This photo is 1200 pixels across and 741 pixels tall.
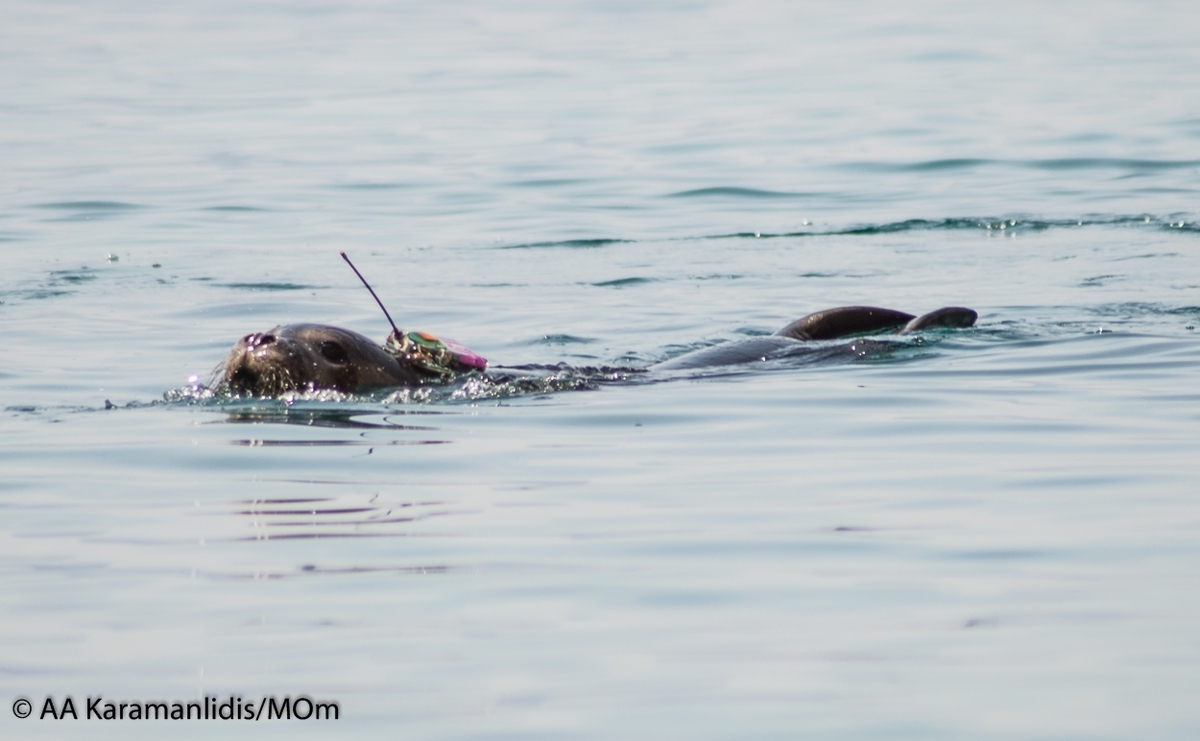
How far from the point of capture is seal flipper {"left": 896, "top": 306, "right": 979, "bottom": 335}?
1036 centimetres

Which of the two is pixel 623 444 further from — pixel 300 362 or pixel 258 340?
pixel 258 340

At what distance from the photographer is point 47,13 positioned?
43688mm

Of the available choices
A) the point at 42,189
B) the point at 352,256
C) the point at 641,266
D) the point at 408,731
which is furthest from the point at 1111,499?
the point at 42,189

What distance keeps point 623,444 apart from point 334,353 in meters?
1.65

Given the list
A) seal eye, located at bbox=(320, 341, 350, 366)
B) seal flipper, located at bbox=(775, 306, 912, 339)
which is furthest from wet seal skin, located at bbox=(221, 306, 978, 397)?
seal flipper, located at bbox=(775, 306, 912, 339)

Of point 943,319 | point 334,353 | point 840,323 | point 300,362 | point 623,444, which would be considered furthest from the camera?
point 840,323

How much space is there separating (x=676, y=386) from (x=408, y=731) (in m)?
5.07

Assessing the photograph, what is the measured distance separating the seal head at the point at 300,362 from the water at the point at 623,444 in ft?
0.32

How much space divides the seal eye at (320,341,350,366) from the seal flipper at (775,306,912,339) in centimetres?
275

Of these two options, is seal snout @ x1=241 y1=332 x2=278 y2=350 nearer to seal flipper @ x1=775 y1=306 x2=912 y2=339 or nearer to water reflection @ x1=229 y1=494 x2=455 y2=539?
water reflection @ x1=229 y1=494 x2=455 y2=539

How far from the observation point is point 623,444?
7625mm

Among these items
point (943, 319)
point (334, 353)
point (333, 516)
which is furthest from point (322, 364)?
point (943, 319)

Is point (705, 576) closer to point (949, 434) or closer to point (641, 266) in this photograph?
point (949, 434)

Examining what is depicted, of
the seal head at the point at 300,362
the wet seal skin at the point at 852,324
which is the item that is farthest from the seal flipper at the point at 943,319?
the seal head at the point at 300,362
